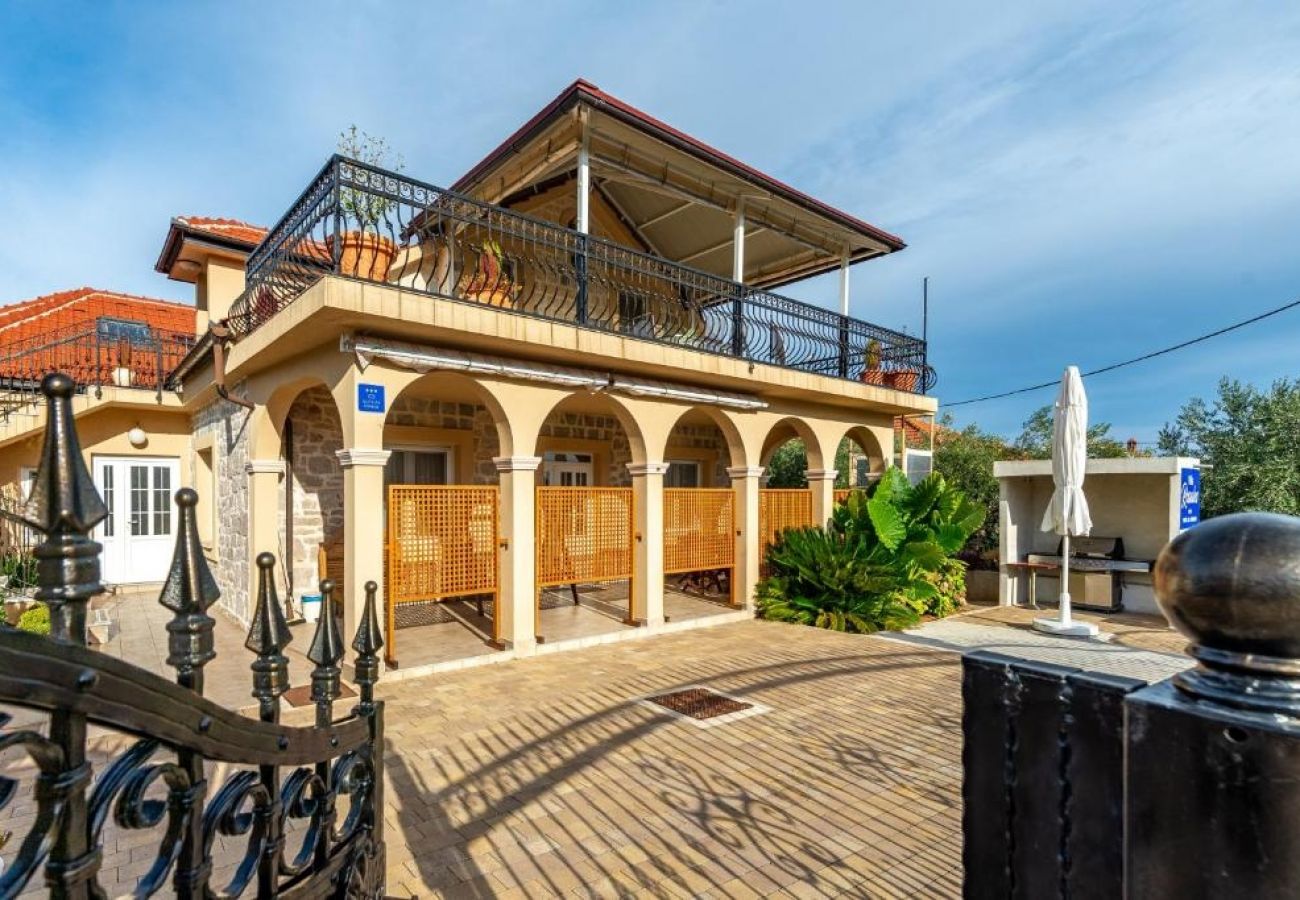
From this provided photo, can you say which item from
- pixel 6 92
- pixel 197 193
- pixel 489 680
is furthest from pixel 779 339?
pixel 197 193

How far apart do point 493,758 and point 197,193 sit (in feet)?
53.7

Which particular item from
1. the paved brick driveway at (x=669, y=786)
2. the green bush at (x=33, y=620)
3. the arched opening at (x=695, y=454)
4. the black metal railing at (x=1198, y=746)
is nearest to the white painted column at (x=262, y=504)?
the green bush at (x=33, y=620)

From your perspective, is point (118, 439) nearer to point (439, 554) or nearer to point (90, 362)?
point (90, 362)

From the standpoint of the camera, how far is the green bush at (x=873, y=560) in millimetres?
9281

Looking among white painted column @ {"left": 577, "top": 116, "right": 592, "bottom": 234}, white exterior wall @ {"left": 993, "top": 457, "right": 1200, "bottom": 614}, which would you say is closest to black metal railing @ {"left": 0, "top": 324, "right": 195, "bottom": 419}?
white painted column @ {"left": 577, "top": 116, "right": 592, "bottom": 234}

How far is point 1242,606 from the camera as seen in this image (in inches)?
24.2

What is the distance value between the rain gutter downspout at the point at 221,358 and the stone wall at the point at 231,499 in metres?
0.18

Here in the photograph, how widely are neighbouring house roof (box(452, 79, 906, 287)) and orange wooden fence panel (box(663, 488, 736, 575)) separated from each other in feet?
14.4

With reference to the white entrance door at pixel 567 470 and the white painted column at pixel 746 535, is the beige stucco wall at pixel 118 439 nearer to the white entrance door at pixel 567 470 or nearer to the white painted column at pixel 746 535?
the white entrance door at pixel 567 470

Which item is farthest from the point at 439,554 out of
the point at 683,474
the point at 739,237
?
the point at 683,474

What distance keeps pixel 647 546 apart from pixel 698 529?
125 cm

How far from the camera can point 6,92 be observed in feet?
22.2

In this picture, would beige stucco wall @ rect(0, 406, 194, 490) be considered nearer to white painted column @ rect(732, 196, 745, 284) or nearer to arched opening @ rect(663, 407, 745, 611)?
arched opening @ rect(663, 407, 745, 611)

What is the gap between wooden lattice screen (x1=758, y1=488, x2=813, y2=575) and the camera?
1059 centimetres
